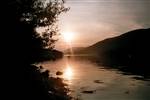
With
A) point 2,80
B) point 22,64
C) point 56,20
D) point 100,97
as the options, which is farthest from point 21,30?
point 100,97

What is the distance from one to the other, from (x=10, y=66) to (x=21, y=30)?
2790 mm

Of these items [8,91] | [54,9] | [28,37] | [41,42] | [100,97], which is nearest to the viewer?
[8,91]

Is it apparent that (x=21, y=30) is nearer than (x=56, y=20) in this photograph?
Yes

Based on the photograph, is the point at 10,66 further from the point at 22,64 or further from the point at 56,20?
the point at 56,20

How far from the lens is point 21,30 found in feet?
69.4

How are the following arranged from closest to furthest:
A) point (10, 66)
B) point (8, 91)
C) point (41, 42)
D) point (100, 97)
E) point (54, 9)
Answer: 1. point (8, 91)
2. point (10, 66)
3. point (41, 42)
4. point (54, 9)
5. point (100, 97)

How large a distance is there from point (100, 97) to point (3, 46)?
23.6 meters

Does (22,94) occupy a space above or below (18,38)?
below

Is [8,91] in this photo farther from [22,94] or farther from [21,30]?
[21,30]

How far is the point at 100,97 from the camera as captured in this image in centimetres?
4078

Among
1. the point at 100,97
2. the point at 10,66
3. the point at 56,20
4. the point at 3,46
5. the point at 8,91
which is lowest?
the point at 100,97

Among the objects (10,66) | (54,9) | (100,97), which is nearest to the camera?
(10,66)

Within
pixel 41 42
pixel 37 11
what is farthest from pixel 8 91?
pixel 37 11

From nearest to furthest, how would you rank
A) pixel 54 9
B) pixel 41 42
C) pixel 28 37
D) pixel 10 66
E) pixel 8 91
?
pixel 8 91 → pixel 10 66 → pixel 28 37 → pixel 41 42 → pixel 54 9
